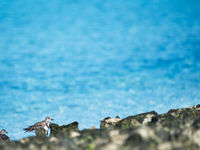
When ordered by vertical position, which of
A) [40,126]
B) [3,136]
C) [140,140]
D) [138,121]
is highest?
[40,126]

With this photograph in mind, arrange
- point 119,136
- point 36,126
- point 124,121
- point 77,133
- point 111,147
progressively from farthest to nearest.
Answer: point 36,126 → point 124,121 → point 77,133 → point 119,136 → point 111,147

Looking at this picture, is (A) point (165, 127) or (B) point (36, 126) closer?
(A) point (165, 127)

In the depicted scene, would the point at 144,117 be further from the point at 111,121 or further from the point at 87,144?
the point at 87,144

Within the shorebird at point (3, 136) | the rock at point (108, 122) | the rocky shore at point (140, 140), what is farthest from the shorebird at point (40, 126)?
the rocky shore at point (140, 140)

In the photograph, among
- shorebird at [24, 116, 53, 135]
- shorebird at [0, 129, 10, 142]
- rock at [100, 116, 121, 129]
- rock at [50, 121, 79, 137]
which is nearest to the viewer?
rock at [100, 116, 121, 129]

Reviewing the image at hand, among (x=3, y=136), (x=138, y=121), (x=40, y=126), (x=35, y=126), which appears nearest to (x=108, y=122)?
(x=138, y=121)

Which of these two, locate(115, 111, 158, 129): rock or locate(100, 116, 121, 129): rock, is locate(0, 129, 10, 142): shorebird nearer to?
locate(100, 116, 121, 129): rock

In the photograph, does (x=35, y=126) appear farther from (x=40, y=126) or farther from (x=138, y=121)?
(x=138, y=121)

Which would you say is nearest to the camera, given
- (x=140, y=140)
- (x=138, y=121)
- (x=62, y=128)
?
(x=140, y=140)

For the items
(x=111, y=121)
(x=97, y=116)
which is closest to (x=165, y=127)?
(x=111, y=121)

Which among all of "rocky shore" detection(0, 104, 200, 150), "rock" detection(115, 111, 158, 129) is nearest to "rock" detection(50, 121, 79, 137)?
"rock" detection(115, 111, 158, 129)

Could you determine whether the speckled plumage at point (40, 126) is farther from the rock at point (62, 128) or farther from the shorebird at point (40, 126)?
the rock at point (62, 128)

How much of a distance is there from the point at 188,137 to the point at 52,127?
459 centimetres

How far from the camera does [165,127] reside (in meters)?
5.88
